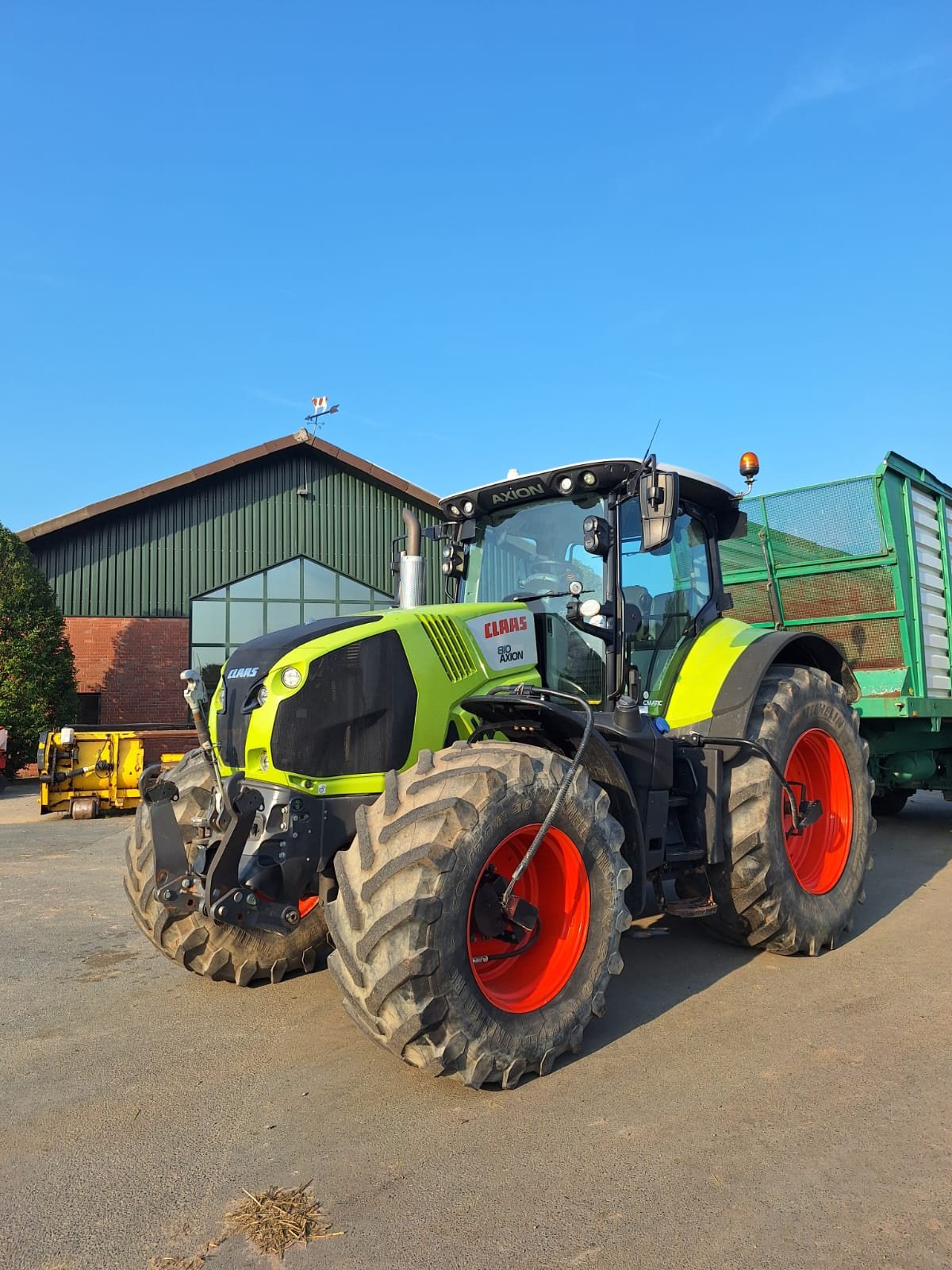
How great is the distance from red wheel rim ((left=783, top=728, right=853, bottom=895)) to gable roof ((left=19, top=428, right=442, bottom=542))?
14.8m

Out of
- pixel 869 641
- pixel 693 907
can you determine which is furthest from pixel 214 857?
pixel 869 641

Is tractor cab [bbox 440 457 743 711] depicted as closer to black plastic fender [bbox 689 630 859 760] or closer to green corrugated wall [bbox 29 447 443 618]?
black plastic fender [bbox 689 630 859 760]

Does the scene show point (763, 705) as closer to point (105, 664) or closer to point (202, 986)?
point (202, 986)

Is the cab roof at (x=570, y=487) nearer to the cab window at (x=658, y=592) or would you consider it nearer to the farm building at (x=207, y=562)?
the cab window at (x=658, y=592)

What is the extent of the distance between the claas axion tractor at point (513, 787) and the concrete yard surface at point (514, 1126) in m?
0.28

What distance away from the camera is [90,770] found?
40.5 ft

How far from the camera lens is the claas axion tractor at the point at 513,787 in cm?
316

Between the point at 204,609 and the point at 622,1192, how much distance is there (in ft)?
61.9

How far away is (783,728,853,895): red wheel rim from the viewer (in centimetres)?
533

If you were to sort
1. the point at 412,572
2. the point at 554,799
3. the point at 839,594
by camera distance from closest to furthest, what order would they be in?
the point at 554,799, the point at 412,572, the point at 839,594

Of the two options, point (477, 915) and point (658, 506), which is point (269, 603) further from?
point (477, 915)

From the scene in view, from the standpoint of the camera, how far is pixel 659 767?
4246mm

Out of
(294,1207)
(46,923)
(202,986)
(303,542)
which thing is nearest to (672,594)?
(202,986)

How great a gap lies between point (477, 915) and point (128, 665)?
1798 centimetres
